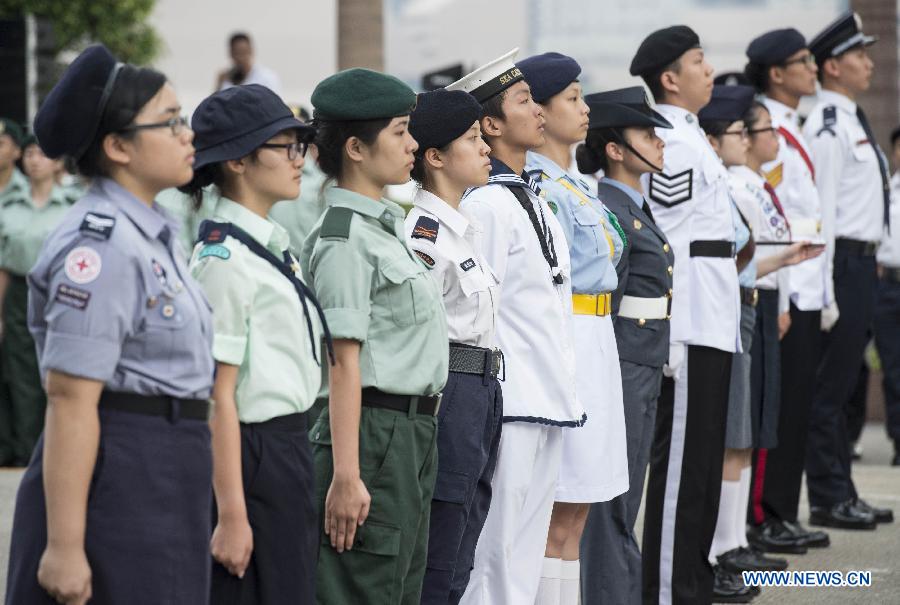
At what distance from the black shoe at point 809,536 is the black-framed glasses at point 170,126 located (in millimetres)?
4885

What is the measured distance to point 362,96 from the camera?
4.12 m

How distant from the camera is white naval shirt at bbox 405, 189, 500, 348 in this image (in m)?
4.36

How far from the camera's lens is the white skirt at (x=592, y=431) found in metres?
4.94

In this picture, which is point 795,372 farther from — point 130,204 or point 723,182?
point 130,204

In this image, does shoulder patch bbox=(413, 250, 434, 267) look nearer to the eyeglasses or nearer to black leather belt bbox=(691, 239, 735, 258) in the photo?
black leather belt bbox=(691, 239, 735, 258)

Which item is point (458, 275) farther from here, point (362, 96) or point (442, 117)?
point (362, 96)

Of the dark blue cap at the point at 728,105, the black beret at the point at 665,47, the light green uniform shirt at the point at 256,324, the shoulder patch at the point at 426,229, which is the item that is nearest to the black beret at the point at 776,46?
the dark blue cap at the point at 728,105

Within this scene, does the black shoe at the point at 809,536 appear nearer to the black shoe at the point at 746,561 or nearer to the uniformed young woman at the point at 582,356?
the black shoe at the point at 746,561

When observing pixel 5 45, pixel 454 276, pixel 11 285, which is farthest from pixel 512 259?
pixel 5 45

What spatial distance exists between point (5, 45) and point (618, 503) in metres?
9.77

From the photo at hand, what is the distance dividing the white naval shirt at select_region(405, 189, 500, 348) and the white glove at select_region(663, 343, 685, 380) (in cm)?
137

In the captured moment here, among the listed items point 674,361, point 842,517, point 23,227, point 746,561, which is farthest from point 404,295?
point 23,227

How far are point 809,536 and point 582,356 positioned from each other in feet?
9.74

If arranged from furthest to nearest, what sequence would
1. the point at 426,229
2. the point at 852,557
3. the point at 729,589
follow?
the point at 852,557, the point at 729,589, the point at 426,229
